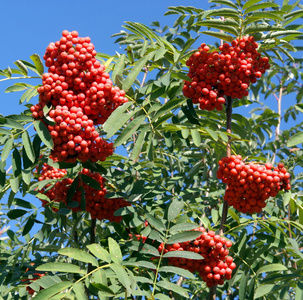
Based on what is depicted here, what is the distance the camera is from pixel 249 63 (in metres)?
3.11

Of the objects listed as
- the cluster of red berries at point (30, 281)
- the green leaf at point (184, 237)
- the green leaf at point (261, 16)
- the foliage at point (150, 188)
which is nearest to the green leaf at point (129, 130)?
the foliage at point (150, 188)

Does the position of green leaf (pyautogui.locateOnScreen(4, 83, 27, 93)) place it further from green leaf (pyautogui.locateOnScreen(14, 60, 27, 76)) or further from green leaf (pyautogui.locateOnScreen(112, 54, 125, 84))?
green leaf (pyautogui.locateOnScreen(112, 54, 125, 84))

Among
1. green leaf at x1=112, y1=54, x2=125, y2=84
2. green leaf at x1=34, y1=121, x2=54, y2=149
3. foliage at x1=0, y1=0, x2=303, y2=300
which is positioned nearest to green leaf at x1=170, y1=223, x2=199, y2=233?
foliage at x1=0, y1=0, x2=303, y2=300

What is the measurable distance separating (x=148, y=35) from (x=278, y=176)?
4.64ft

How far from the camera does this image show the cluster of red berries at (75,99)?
281 cm

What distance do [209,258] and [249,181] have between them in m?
0.58

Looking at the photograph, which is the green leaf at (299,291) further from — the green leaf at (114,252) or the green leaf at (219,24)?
the green leaf at (219,24)

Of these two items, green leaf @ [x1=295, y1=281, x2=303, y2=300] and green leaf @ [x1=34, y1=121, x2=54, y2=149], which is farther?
green leaf @ [x1=34, y1=121, x2=54, y2=149]

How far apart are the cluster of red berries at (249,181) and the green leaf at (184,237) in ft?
1.14

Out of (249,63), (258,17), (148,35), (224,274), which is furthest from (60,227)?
(258,17)

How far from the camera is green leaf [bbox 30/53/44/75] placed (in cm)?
301

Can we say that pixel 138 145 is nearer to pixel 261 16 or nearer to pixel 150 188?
pixel 150 188

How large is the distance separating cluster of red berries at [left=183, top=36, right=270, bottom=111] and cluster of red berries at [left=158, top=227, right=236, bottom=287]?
0.91m

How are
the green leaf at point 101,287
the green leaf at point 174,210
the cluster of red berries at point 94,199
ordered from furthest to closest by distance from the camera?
1. the cluster of red berries at point 94,199
2. the green leaf at point 174,210
3. the green leaf at point 101,287
